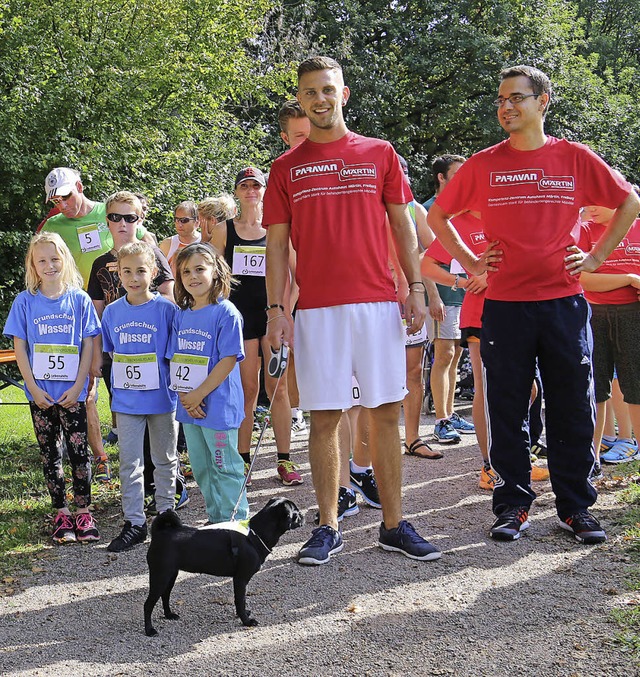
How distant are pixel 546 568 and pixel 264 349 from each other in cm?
272

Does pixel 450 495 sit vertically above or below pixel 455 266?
below

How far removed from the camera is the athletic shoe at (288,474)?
633cm

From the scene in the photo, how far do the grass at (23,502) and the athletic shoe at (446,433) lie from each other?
2781 mm

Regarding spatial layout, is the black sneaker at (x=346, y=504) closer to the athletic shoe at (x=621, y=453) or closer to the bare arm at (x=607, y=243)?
the bare arm at (x=607, y=243)

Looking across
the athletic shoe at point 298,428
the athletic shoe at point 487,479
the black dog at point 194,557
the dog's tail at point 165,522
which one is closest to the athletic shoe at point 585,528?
the athletic shoe at point 487,479

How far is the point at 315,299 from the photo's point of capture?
4531 mm

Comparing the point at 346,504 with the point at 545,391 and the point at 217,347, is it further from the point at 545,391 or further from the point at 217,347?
the point at 545,391

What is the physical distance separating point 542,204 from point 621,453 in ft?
9.37

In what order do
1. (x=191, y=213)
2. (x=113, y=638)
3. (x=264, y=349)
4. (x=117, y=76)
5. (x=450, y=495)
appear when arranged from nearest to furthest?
(x=113, y=638) → (x=450, y=495) → (x=264, y=349) → (x=191, y=213) → (x=117, y=76)

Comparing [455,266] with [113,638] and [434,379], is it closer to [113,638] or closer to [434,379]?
[434,379]

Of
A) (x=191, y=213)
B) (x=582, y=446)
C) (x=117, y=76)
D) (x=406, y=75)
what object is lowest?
(x=582, y=446)

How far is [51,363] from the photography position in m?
5.35

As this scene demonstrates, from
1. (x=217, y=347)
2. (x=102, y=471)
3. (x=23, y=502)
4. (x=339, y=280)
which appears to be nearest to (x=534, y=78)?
(x=339, y=280)

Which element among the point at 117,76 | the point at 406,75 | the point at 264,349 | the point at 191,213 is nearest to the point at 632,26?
the point at 406,75
